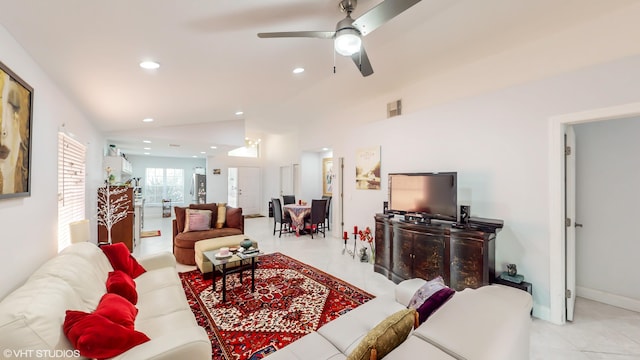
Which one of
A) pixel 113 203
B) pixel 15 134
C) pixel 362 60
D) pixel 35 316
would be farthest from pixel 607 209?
pixel 113 203

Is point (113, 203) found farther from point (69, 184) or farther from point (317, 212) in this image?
point (317, 212)

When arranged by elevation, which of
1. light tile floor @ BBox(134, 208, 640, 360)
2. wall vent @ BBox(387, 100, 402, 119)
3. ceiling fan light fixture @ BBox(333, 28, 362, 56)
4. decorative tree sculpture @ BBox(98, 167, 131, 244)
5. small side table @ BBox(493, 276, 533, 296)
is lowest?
light tile floor @ BBox(134, 208, 640, 360)

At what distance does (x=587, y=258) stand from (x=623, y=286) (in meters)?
0.36

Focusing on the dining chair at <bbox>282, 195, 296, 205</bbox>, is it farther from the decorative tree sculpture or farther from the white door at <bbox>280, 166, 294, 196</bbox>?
the decorative tree sculpture

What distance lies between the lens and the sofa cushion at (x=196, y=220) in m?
4.38

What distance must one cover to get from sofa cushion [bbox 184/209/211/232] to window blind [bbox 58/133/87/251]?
136cm

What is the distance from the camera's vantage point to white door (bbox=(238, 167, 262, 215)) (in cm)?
937

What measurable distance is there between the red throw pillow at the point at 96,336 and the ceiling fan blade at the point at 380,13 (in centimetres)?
227

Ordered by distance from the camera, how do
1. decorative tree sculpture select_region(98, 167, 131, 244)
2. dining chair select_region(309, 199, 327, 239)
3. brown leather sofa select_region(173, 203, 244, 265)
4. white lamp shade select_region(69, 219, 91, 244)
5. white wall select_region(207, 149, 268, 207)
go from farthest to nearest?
white wall select_region(207, 149, 268, 207) < dining chair select_region(309, 199, 327, 239) < decorative tree sculpture select_region(98, 167, 131, 244) < brown leather sofa select_region(173, 203, 244, 265) < white lamp shade select_region(69, 219, 91, 244)

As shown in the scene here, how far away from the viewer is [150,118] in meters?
4.34

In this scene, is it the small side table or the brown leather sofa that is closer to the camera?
the small side table

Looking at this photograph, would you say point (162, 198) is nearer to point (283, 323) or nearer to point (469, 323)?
point (283, 323)

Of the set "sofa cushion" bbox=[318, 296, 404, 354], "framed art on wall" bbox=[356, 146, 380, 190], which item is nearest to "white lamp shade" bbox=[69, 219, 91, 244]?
"sofa cushion" bbox=[318, 296, 404, 354]

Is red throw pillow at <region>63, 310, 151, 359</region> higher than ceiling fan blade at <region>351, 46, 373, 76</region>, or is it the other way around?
ceiling fan blade at <region>351, 46, 373, 76</region>
